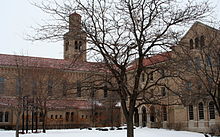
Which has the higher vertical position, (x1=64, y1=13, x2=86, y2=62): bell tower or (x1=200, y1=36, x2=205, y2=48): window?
(x1=200, y1=36, x2=205, y2=48): window

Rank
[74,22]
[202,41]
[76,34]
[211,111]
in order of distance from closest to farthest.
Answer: [76,34], [74,22], [202,41], [211,111]

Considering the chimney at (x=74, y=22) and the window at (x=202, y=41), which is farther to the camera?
the window at (x=202, y=41)

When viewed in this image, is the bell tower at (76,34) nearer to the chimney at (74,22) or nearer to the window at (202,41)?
the chimney at (74,22)

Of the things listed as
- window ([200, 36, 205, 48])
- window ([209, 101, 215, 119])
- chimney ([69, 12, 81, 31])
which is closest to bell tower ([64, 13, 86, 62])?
chimney ([69, 12, 81, 31])

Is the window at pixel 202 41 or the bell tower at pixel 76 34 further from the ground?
the window at pixel 202 41

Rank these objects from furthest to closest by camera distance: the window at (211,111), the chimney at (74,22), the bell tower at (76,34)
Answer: the window at (211,111) → the chimney at (74,22) → the bell tower at (76,34)

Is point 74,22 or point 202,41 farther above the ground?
point 202,41

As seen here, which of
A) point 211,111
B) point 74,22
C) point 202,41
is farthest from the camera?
point 211,111

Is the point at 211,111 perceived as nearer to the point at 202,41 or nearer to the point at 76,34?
the point at 202,41

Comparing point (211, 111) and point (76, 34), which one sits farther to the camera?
point (211, 111)

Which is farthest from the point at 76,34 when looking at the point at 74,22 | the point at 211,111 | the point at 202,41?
the point at 211,111

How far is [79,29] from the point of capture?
47.2ft

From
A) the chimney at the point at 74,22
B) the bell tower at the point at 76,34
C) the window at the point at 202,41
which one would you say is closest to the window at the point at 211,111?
the window at the point at 202,41

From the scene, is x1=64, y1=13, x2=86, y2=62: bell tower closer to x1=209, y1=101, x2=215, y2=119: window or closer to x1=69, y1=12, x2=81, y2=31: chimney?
x1=69, y1=12, x2=81, y2=31: chimney
